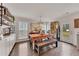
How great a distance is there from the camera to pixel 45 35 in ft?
6.66

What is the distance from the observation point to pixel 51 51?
197 cm

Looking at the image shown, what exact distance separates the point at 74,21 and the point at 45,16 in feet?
1.81

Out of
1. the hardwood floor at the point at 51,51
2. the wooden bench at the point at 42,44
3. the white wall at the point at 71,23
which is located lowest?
the hardwood floor at the point at 51,51

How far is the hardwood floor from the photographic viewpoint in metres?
1.89

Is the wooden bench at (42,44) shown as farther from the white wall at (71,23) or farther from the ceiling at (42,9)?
the ceiling at (42,9)

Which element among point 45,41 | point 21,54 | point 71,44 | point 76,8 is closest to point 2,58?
point 21,54

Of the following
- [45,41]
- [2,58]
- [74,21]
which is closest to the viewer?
[2,58]

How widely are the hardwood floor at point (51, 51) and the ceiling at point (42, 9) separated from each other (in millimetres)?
568

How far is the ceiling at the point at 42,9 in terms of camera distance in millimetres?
1843

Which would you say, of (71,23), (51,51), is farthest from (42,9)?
(51,51)

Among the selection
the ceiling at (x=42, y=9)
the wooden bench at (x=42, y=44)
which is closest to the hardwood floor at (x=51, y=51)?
the wooden bench at (x=42, y=44)

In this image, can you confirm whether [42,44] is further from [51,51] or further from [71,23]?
[71,23]

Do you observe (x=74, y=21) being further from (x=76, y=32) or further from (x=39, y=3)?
(x=39, y=3)

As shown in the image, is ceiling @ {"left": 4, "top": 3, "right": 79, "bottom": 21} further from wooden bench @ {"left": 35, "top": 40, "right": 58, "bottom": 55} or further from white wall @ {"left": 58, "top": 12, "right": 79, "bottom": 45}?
wooden bench @ {"left": 35, "top": 40, "right": 58, "bottom": 55}
